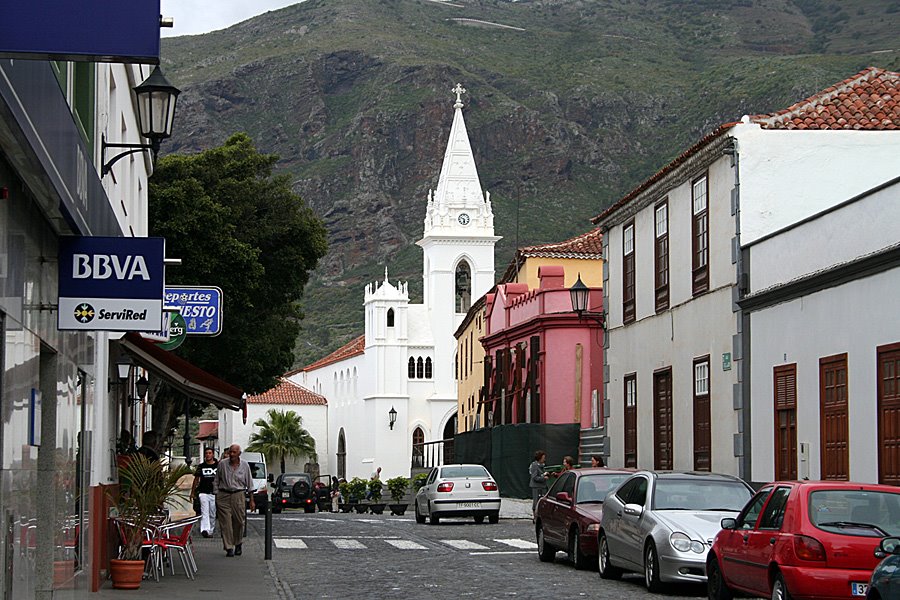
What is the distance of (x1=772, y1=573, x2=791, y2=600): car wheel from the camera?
12.9 meters

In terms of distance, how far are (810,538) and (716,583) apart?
267 cm

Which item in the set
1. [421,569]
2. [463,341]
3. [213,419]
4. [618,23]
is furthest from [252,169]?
[618,23]

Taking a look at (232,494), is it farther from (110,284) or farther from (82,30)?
(82,30)

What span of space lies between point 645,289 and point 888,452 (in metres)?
13.8

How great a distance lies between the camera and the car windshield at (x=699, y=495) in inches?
716

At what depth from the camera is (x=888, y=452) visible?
68.4 feet

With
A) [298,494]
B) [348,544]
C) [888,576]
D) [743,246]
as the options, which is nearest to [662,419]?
[743,246]

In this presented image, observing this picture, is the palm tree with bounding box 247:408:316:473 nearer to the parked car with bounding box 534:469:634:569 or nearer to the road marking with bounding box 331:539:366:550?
the road marking with bounding box 331:539:366:550

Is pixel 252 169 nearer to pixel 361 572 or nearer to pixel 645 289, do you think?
pixel 645 289

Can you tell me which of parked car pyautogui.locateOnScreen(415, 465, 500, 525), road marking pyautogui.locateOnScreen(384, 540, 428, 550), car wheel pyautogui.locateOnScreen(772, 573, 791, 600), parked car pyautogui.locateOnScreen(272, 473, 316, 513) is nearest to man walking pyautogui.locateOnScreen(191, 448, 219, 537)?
road marking pyautogui.locateOnScreen(384, 540, 428, 550)

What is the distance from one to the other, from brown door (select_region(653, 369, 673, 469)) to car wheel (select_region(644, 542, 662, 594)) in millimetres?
14605

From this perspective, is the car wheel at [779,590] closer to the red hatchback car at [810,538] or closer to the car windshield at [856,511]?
the red hatchback car at [810,538]

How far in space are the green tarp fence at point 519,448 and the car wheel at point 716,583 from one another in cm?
2844

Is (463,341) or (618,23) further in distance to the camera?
(618,23)
